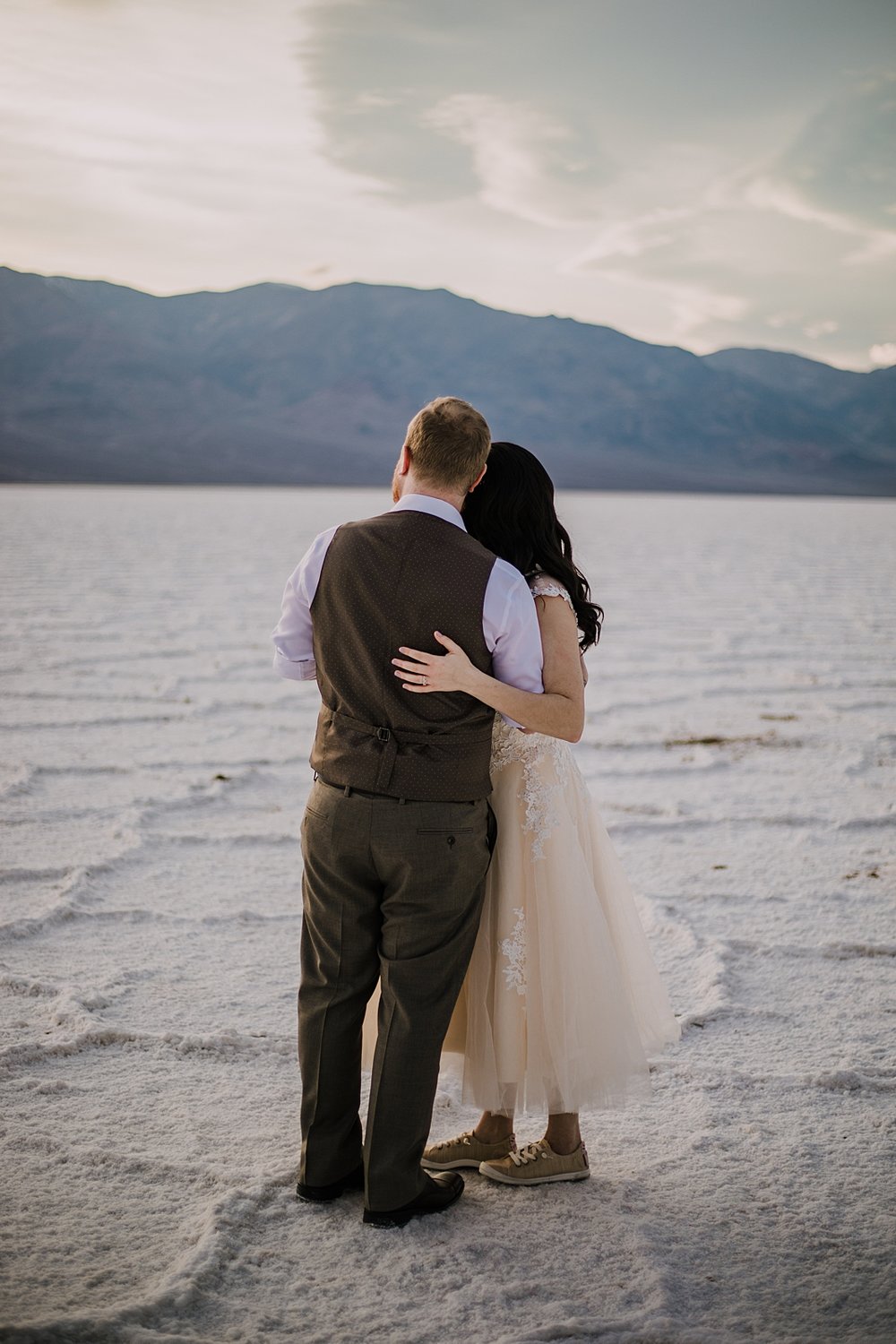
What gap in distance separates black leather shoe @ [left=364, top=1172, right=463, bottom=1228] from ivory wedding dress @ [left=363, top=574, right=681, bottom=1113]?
16 centimetres

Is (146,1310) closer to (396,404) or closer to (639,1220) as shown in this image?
(639,1220)

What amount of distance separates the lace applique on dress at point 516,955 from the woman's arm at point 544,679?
379mm

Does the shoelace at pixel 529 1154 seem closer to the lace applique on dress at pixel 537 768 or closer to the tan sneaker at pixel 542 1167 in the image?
the tan sneaker at pixel 542 1167

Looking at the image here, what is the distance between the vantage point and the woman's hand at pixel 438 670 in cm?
187

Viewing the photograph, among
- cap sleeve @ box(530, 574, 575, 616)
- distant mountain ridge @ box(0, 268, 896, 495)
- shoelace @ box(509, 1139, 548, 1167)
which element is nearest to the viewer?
cap sleeve @ box(530, 574, 575, 616)

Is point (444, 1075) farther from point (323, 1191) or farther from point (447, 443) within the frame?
point (447, 443)

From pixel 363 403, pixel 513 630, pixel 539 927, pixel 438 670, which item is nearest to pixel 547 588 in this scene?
pixel 513 630

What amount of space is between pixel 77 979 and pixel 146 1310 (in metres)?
1.34

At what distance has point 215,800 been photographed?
15.7ft

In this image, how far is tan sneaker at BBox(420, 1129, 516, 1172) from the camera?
7.61 feet

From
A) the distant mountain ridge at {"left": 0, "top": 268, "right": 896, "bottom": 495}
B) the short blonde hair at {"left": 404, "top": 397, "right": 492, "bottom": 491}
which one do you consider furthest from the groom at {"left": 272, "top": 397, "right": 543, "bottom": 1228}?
the distant mountain ridge at {"left": 0, "top": 268, "right": 896, "bottom": 495}

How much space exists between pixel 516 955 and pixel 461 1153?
0.51 meters

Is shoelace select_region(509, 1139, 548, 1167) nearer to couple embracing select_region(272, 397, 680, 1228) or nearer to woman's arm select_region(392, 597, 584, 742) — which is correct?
couple embracing select_region(272, 397, 680, 1228)

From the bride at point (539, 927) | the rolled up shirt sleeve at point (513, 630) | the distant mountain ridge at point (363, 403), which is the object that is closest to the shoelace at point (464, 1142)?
the bride at point (539, 927)
